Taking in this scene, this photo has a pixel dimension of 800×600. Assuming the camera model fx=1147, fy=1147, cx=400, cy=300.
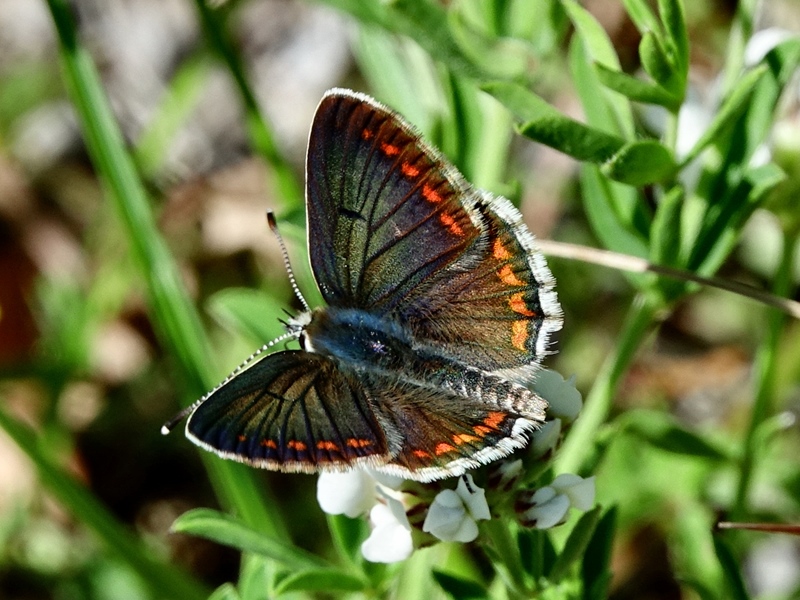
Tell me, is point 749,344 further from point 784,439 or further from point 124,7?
point 124,7

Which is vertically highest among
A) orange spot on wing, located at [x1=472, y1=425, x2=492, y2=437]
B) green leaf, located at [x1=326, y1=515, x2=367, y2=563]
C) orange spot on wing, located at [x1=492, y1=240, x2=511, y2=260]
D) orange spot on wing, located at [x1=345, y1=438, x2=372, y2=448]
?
orange spot on wing, located at [x1=492, y1=240, x2=511, y2=260]

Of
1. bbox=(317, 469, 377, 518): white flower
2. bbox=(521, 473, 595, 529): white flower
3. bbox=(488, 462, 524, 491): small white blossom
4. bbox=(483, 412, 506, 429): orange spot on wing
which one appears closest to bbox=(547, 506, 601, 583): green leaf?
bbox=(521, 473, 595, 529): white flower

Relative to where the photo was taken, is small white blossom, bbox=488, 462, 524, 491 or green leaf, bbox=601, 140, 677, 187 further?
green leaf, bbox=601, 140, 677, 187

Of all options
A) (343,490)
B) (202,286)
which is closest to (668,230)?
(343,490)

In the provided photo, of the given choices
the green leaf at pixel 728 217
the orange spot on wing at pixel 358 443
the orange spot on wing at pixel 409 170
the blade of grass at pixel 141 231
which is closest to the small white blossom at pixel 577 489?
the orange spot on wing at pixel 358 443

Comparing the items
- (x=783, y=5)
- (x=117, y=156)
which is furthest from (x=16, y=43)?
(x=783, y=5)

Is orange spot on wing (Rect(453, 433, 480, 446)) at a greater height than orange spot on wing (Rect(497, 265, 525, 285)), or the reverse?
orange spot on wing (Rect(497, 265, 525, 285))

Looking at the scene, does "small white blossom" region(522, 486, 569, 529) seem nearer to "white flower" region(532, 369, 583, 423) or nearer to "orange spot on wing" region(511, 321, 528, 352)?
"white flower" region(532, 369, 583, 423)

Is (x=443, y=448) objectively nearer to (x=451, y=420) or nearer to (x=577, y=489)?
(x=451, y=420)
